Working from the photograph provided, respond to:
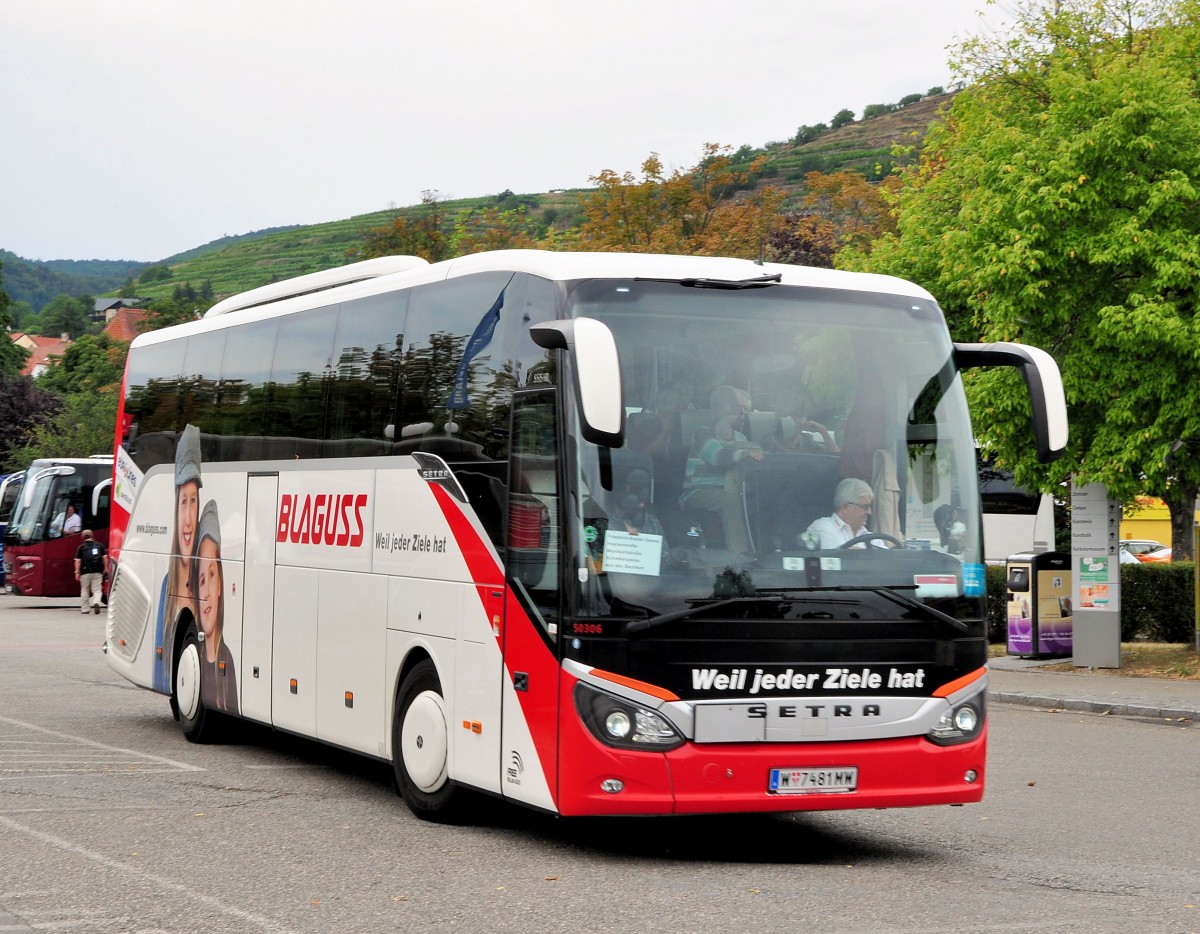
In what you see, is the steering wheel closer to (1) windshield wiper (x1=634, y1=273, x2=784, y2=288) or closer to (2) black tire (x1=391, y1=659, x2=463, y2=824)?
(1) windshield wiper (x1=634, y1=273, x2=784, y2=288)

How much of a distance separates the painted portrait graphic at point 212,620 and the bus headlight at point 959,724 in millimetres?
6226

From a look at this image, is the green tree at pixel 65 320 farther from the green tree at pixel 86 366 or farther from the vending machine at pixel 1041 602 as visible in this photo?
the vending machine at pixel 1041 602

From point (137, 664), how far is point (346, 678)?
5.09 meters

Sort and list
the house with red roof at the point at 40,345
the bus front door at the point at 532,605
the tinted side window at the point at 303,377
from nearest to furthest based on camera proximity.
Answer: the bus front door at the point at 532,605
the tinted side window at the point at 303,377
the house with red roof at the point at 40,345

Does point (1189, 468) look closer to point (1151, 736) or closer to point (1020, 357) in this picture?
point (1151, 736)

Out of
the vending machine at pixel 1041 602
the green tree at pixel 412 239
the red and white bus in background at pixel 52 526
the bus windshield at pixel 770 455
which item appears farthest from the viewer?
the green tree at pixel 412 239

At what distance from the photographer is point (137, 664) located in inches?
599

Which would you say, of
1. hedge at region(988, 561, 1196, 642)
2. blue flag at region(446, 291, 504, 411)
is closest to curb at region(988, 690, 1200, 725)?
hedge at region(988, 561, 1196, 642)

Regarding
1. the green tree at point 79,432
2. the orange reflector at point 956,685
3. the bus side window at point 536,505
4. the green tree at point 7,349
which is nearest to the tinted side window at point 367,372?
the bus side window at point 536,505

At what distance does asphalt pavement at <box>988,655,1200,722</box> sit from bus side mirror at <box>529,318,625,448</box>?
1105cm

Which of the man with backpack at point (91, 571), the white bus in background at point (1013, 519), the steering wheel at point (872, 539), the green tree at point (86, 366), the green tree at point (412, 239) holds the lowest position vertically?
the man with backpack at point (91, 571)

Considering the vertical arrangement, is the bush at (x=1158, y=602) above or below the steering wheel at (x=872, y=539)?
below

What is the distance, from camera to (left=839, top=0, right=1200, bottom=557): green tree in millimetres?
19750

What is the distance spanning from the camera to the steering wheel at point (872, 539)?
8492 millimetres
